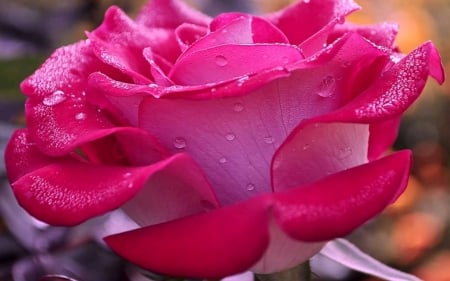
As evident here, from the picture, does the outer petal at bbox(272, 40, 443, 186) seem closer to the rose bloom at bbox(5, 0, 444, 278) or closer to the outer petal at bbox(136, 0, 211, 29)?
the rose bloom at bbox(5, 0, 444, 278)

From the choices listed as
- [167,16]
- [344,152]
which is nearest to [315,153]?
[344,152]

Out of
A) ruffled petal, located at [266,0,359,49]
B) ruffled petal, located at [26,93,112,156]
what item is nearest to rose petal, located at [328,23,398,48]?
ruffled petal, located at [266,0,359,49]

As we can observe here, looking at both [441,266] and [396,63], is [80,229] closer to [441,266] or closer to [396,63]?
[396,63]

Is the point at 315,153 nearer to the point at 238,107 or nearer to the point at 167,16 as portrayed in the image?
the point at 238,107

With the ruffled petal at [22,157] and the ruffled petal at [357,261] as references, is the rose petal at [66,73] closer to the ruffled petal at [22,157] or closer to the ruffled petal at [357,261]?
the ruffled petal at [22,157]

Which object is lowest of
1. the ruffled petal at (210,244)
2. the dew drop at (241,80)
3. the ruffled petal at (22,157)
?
the ruffled petal at (22,157)

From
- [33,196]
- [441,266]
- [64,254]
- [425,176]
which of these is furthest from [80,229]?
[425,176]

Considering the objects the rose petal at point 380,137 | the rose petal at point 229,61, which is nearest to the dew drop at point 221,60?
the rose petal at point 229,61
